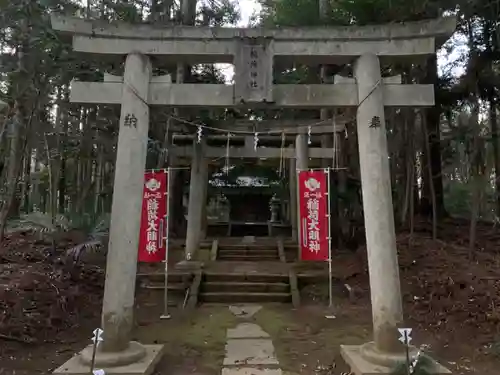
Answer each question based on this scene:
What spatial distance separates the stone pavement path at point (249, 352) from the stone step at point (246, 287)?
2.04 meters

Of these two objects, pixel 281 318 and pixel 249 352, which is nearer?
pixel 249 352

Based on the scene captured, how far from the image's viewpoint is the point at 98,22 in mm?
5945

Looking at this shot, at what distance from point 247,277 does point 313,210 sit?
92.9 inches

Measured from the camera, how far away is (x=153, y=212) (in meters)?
8.82

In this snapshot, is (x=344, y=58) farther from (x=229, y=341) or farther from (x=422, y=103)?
(x=229, y=341)

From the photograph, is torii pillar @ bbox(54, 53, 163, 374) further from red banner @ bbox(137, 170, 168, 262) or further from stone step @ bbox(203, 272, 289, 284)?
stone step @ bbox(203, 272, 289, 284)

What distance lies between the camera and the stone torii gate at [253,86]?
19.2 ft

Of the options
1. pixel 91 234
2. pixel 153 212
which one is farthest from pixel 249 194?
pixel 153 212

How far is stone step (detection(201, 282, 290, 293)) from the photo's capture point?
34.5 feet

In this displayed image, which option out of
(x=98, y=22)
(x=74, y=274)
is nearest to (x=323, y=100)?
(x=98, y=22)

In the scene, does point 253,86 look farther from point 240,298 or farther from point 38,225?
point 38,225

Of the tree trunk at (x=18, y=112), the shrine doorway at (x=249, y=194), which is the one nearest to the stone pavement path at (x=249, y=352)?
the tree trunk at (x=18, y=112)

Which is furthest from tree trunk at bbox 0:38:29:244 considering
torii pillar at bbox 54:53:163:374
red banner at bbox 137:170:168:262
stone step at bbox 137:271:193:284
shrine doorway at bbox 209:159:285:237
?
shrine doorway at bbox 209:159:285:237

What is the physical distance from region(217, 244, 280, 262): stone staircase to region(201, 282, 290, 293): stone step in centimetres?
320
